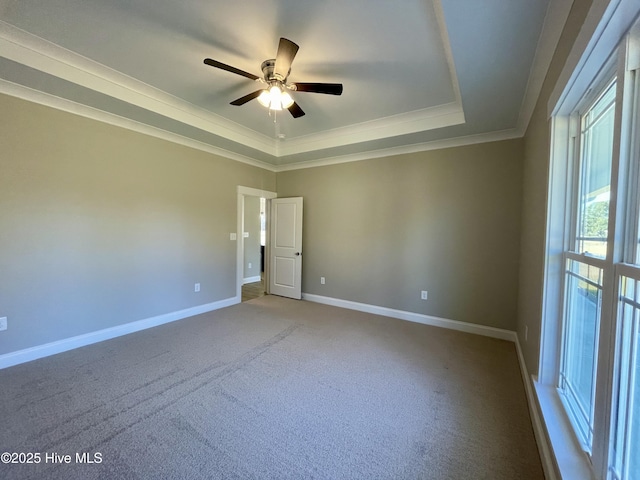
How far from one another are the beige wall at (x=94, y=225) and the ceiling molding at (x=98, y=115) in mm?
58

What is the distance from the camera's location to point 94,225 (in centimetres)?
301

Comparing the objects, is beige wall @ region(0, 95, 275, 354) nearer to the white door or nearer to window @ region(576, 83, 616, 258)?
the white door

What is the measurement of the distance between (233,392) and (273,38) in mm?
2812

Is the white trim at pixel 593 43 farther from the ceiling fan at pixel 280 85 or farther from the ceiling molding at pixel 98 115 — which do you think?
the ceiling molding at pixel 98 115

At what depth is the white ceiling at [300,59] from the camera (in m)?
1.74

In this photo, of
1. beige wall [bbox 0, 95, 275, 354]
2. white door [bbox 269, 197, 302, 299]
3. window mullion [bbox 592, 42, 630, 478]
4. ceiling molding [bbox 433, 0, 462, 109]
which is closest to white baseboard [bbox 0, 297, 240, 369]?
beige wall [bbox 0, 95, 275, 354]

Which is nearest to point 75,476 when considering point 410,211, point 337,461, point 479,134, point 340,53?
point 337,461

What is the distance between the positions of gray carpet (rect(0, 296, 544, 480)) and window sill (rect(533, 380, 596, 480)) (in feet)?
0.84

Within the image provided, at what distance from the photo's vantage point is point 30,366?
2469 millimetres

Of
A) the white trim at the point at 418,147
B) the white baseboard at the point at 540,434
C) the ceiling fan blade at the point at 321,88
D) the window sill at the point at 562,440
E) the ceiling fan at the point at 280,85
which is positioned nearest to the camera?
the window sill at the point at 562,440

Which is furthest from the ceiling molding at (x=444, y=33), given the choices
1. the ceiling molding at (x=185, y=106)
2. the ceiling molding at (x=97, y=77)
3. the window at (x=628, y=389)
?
the ceiling molding at (x=97, y=77)

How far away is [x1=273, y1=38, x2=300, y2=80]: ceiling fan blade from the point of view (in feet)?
5.84

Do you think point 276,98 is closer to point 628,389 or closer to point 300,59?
point 300,59

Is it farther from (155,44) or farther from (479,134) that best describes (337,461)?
(479,134)
